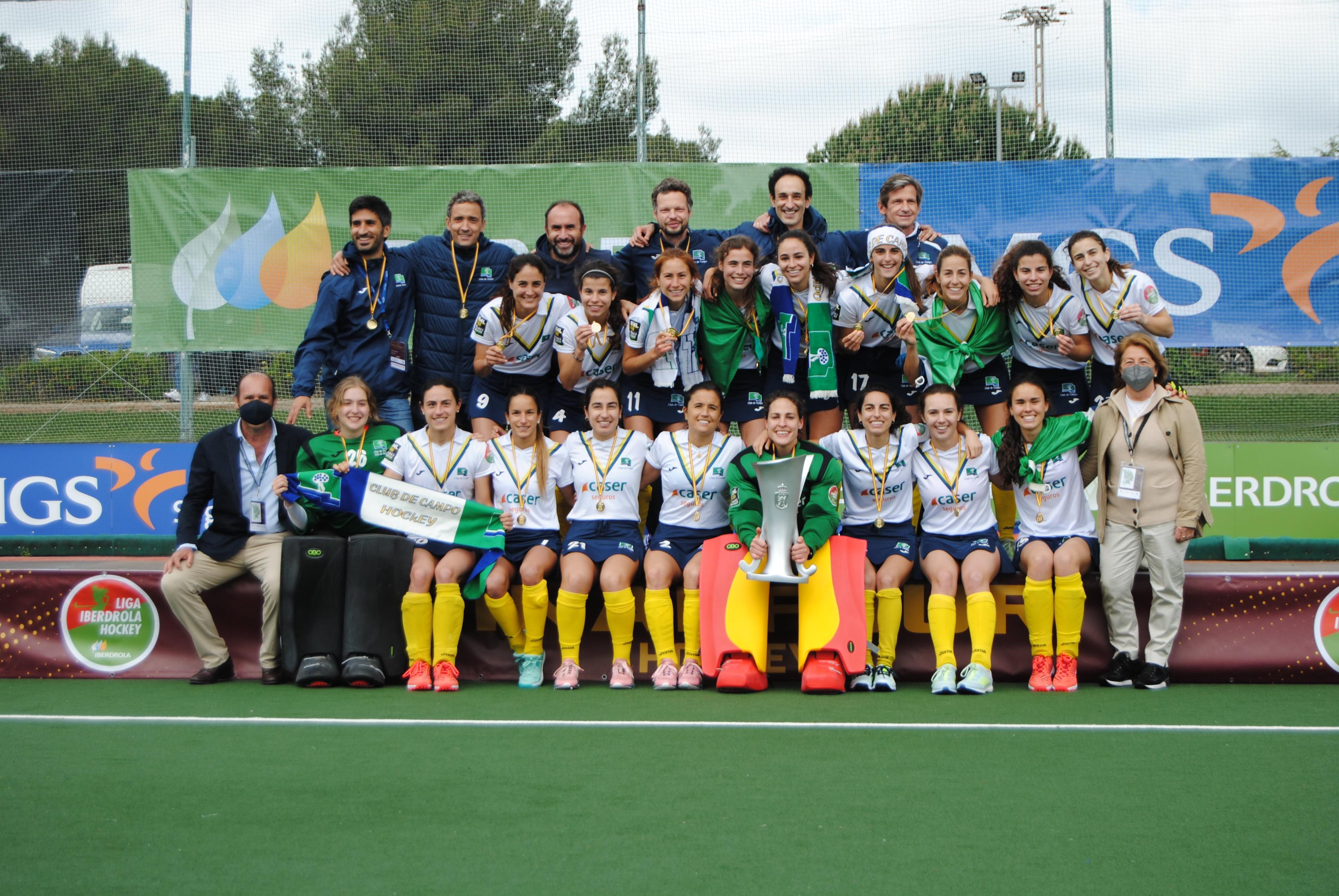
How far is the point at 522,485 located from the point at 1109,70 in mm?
5659

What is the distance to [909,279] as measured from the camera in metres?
5.70

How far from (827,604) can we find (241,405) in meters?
2.97

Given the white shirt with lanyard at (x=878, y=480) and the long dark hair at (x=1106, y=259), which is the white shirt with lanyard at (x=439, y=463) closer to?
the white shirt with lanyard at (x=878, y=480)

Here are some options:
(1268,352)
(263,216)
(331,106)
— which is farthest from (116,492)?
(1268,352)

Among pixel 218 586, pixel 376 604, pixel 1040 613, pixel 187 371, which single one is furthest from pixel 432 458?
pixel 187 371

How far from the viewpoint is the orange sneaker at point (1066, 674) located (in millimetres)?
4898

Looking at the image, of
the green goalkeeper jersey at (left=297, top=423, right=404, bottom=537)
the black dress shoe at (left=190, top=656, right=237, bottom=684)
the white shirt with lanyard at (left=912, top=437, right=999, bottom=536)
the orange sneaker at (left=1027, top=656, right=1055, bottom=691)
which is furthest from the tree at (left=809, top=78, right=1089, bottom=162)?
the black dress shoe at (left=190, top=656, right=237, bottom=684)

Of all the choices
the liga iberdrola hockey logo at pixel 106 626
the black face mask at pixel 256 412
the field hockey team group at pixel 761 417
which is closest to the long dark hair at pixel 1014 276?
the field hockey team group at pixel 761 417

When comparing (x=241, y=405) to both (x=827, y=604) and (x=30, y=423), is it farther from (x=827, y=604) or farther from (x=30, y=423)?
(x=30, y=423)

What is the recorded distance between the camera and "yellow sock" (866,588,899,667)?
503 cm

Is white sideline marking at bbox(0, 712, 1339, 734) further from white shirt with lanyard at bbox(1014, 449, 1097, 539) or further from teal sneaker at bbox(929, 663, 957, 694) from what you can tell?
white shirt with lanyard at bbox(1014, 449, 1097, 539)

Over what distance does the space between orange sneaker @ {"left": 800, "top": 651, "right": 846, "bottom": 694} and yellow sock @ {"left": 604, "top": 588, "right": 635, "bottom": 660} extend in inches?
25.5

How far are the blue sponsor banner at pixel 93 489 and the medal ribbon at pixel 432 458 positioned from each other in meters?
3.89

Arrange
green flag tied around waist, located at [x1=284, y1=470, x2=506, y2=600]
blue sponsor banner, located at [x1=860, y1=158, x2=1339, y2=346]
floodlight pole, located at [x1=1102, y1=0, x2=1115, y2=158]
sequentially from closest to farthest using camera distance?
1. green flag tied around waist, located at [x1=284, y1=470, x2=506, y2=600]
2. floodlight pole, located at [x1=1102, y1=0, x2=1115, y2=158]
3. blue sponsor banner, located at [x1=860, y1=158, x2=1339, y2=346]
